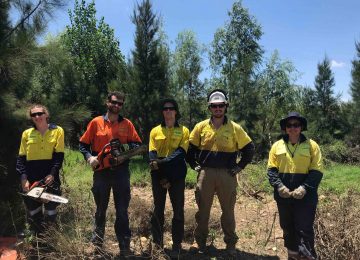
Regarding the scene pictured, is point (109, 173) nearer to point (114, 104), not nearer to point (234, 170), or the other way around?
point (114, 104)

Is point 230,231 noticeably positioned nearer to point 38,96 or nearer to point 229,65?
point 38,96

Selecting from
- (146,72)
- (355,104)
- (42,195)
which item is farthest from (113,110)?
(355,104)

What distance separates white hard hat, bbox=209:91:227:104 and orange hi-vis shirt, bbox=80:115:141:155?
1029mm

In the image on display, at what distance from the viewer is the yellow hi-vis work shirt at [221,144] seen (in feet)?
15.3

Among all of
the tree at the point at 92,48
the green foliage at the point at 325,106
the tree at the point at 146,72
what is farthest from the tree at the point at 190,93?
the green foliage at the point at 325,106

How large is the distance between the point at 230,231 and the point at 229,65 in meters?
21.4

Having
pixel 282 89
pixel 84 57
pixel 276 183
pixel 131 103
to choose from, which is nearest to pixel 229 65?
pixel 282 89

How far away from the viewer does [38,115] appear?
172 inches

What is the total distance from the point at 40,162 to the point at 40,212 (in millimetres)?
576

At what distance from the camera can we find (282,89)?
27281 millimetres

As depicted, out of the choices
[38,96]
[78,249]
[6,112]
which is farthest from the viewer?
[38,96]

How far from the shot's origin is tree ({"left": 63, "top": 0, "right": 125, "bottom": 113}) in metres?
21.2

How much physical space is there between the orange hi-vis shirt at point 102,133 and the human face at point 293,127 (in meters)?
1.80

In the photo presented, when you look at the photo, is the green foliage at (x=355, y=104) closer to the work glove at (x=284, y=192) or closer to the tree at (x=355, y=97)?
the tree at (x=355, y=97)
